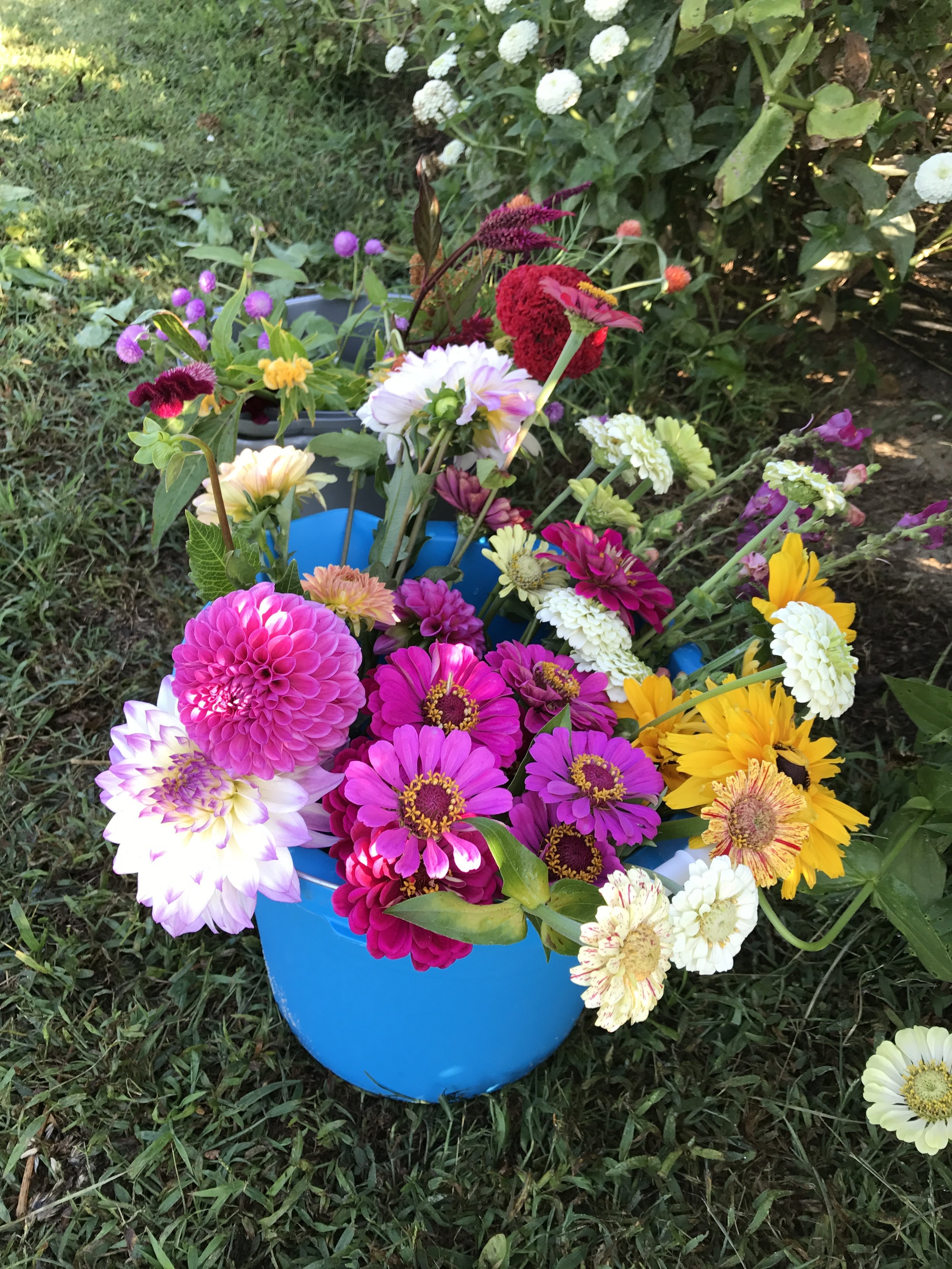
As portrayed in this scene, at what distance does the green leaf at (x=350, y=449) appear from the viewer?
27.0 inches

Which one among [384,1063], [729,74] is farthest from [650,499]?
[384,1063]

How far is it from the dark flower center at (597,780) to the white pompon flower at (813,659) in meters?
0.12

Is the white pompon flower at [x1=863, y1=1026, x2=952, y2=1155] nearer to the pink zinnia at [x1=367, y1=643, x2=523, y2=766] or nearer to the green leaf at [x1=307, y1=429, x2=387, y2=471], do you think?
the pink zinnia at [x1=367, y1=643, x2=523, y2=766]

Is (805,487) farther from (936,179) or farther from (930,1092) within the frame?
(936,179)

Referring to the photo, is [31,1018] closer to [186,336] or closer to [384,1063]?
[384,1063]

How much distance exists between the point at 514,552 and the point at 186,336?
340 millimetres

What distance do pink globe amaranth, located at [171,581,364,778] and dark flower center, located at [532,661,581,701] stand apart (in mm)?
169

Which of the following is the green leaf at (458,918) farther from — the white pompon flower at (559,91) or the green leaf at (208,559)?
the white pompon flower at (559,91)

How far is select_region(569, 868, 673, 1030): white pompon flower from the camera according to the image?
41cm

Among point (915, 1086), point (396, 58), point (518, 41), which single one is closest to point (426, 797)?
point (915, 1086)

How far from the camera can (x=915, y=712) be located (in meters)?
0.79

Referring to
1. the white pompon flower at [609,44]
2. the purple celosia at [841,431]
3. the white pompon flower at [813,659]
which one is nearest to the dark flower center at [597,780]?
the white pompon flower at [813,659]

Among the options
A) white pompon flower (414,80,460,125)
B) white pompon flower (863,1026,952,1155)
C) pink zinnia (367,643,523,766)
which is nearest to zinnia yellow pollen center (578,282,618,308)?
pink zinnia (367,643,523,766)

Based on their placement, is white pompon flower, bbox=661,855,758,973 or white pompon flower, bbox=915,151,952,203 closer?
white pompon flower, bbox=661,855,758,973
